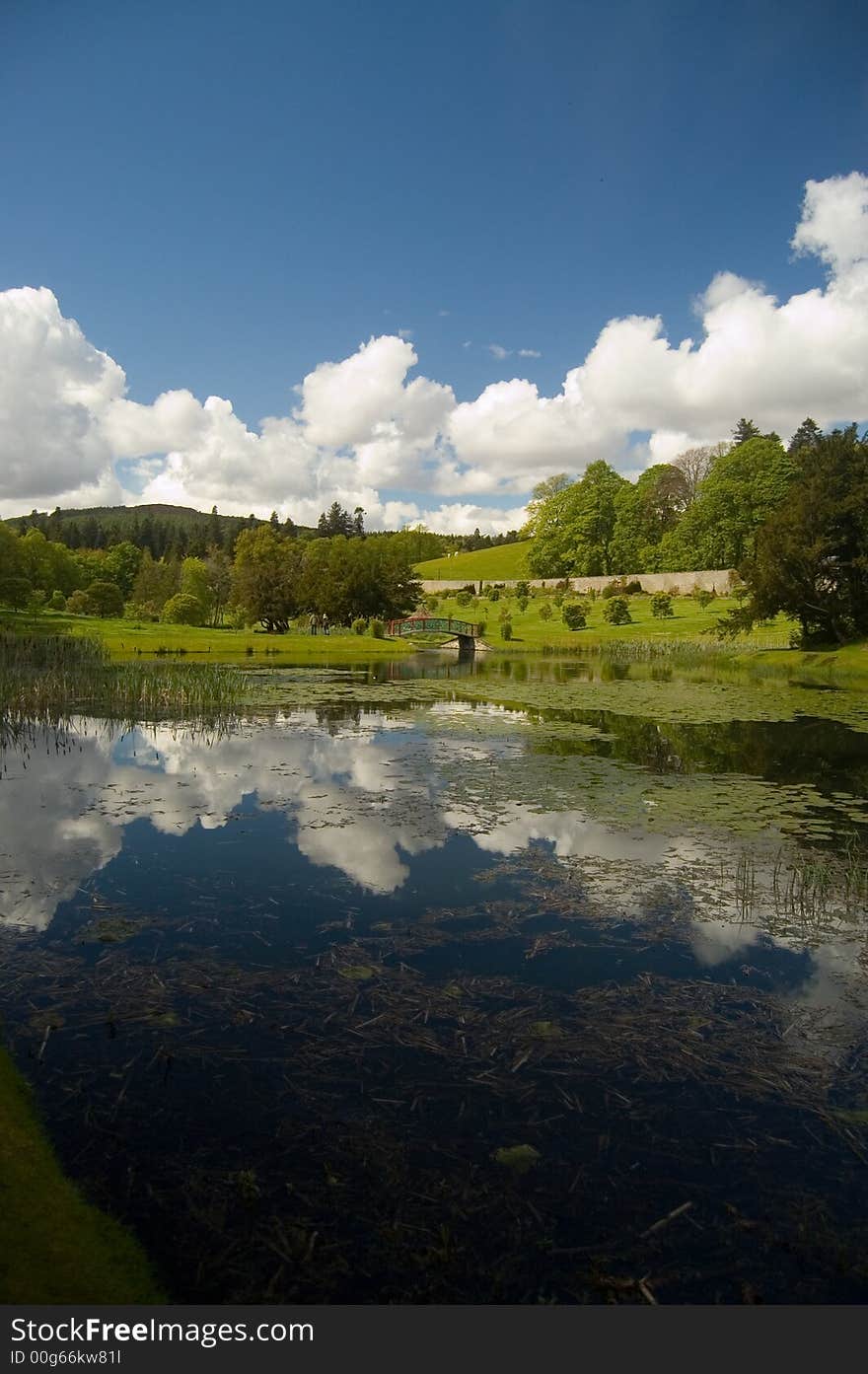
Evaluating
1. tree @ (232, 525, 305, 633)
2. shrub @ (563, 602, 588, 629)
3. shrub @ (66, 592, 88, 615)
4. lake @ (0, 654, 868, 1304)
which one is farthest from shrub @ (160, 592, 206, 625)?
lake @ (0, 654, 868, 1304)

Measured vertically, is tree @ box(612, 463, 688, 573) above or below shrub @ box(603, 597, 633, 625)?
above

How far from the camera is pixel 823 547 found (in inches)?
1671

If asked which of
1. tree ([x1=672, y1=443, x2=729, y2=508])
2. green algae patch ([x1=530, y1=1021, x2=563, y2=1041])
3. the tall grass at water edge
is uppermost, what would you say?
tree ([x1=672, y1=443, x2=729, y2=508])

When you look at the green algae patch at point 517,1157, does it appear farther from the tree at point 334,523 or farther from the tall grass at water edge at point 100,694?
the tree at point 334,523

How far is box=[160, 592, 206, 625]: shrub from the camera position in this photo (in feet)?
229

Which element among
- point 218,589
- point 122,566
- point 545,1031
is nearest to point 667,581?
point 218,589

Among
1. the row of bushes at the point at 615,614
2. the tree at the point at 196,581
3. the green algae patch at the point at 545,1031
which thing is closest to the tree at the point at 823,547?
the row of bushes at the point at 615,614

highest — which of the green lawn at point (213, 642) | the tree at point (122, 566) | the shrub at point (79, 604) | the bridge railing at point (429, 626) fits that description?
the tree at point (122, 566)

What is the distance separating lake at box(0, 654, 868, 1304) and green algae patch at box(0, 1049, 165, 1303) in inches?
5.8

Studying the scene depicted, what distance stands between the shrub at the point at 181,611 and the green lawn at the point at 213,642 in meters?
→ 7.45

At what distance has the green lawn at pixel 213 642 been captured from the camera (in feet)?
158

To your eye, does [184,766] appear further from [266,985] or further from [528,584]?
[528,584]

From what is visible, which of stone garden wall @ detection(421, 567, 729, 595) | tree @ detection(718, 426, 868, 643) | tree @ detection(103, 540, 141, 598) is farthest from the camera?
tree @ detection(103, 540, 141, 598)

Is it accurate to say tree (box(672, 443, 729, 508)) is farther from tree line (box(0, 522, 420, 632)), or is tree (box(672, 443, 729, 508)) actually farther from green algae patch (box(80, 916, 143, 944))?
green algae patch (box(80, 916, 143, 944))
